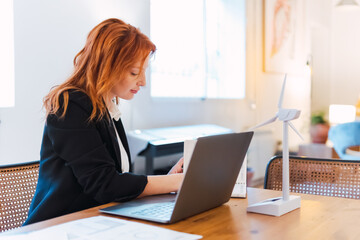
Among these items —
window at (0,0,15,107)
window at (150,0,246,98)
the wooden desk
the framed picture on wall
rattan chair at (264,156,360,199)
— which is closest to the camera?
the wooden desk

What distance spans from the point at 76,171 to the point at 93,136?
12cm

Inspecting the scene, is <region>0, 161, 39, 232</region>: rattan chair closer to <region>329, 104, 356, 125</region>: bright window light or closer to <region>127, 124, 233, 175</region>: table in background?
<region>127, 124, 233, 175</region>: table in background

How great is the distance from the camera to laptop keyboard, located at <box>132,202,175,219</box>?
109cm

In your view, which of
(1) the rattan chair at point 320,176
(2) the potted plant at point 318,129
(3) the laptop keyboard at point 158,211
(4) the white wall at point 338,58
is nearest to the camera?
(3) the laptop keyboard at point 158,211

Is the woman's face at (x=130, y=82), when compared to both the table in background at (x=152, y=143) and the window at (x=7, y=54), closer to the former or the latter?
the window at (x=7, y=54)

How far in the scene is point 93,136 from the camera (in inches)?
52.6

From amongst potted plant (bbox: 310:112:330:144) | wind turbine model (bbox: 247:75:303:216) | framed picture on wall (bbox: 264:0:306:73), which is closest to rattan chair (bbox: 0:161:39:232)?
wind turbine model (bbox: 247:75:303:216)

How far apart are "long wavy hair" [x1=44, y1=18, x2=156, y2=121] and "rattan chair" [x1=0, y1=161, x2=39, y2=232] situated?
9.6 inches

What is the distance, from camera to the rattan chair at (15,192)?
4.67 feet

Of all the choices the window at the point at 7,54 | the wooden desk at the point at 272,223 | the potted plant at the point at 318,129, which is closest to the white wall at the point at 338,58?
the potted plant at the point at 318,129

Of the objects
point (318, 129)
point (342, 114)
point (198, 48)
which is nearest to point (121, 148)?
point (198, 48)

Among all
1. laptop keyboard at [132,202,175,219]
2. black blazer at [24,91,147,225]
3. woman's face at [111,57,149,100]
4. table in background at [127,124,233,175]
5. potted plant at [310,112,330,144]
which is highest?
woman's face at [111,57,149,100]

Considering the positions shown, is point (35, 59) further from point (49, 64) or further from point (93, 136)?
point (93, 136)

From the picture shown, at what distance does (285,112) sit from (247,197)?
12.4 inches
